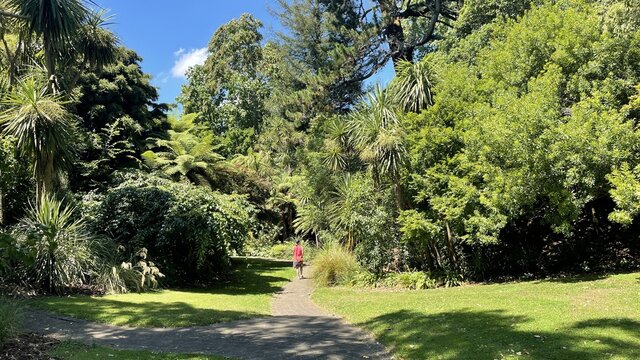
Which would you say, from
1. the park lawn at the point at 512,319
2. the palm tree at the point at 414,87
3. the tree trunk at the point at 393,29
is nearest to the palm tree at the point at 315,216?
the palm tree at the point at 414,87

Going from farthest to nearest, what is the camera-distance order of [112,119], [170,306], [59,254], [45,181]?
[112,119], [45,181], [59,254], [170,306]

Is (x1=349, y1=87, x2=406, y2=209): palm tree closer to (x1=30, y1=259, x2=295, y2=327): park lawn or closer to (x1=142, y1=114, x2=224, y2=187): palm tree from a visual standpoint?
(x1=30, y1=259, x2=295, y2=327): park lawn

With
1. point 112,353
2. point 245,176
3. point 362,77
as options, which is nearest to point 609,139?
point 112,353

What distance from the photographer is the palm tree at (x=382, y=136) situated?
49.3 ft

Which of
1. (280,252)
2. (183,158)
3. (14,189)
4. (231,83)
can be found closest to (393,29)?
(183,158)

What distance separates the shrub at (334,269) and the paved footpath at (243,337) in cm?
697

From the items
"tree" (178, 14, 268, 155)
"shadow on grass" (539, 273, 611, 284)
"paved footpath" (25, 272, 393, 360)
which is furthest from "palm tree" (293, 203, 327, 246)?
"tree" (178, 14, 268, 155)

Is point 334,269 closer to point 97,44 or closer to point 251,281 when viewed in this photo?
point 251,281

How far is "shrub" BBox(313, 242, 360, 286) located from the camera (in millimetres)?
17125

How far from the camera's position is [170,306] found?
11.2 meters

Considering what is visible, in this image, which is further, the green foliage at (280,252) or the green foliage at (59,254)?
the green foliage at (280,252)

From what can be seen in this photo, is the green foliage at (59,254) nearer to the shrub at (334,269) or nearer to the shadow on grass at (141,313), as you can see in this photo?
the shadow on grass at (141,313)

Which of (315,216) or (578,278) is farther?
(315,216)

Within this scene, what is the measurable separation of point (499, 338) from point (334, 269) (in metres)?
10.4
